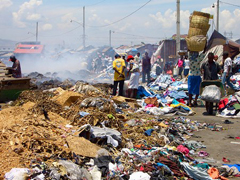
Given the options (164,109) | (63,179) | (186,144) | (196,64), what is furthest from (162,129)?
(196,64)

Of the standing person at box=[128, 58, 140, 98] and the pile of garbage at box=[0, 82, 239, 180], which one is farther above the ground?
the standing person at box=[128, 58, 140, 98]

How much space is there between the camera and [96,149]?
15.7 feet

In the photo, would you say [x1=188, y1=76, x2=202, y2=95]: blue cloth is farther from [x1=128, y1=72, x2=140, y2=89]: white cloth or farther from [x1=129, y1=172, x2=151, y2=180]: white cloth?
[x1=129, y1=172, x2=151, y2=180]: white cloth

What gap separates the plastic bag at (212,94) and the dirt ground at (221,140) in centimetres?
54

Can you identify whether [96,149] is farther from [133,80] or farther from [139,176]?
[133,80]

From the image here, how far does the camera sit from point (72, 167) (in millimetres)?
3961

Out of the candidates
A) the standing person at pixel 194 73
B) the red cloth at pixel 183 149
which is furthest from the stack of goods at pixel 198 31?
the red cloth at pixel 183 149

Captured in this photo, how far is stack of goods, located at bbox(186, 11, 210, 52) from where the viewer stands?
9336 millimetres

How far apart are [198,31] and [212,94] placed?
2379 mm

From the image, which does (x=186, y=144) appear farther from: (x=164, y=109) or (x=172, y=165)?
(x=164, y=109)

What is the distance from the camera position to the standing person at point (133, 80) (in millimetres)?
11055

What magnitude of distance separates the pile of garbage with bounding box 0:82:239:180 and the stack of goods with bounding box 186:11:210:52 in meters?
3.27

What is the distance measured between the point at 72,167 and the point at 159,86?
11291mm

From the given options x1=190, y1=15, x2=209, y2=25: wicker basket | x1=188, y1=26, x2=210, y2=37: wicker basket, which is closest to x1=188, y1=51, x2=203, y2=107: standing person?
x1=188, y1=26, x2=210, y2=37: wicker basket
